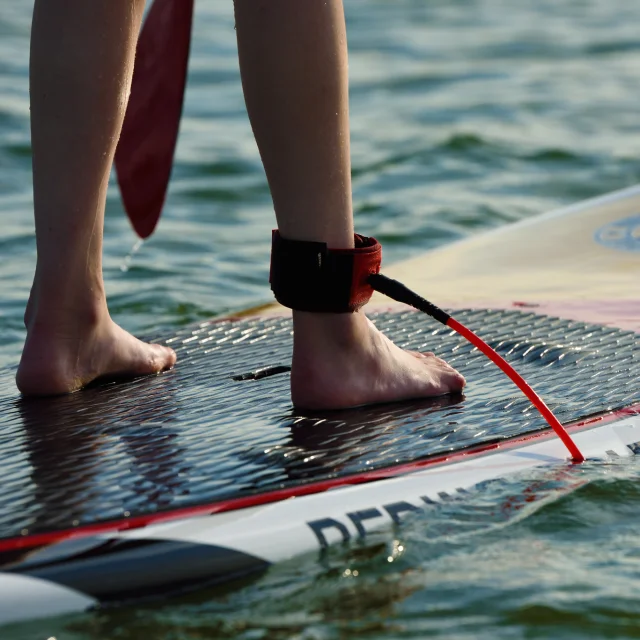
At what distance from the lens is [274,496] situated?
131 centimetres

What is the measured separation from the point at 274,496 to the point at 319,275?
12.5 inches

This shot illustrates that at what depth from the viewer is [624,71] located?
6770 millimetres

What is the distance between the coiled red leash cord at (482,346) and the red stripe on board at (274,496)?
32mm

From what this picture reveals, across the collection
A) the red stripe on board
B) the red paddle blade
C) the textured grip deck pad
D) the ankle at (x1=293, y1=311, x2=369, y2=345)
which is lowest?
the red stripe on board

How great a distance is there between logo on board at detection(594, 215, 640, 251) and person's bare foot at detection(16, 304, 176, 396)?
1402mm

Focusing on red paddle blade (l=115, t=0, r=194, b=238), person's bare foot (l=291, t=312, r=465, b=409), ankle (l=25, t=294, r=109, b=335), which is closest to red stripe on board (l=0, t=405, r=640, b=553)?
person's bare foot (l=291, t=312, r=465, b=409)

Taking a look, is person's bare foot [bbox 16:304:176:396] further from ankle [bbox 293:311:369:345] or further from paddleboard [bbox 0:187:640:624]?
ankle [bbox 293:311:369:345]

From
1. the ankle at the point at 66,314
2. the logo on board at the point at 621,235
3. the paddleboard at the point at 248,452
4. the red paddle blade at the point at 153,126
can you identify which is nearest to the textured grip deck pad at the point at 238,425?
the paddleboard at the point at 248,452

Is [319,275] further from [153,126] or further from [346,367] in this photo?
[153,126]

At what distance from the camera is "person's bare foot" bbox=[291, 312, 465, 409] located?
1.55 meters

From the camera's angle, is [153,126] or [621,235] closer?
[153,126]

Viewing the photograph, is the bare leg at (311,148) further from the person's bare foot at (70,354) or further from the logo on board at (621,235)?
the logo on board at (621,235)

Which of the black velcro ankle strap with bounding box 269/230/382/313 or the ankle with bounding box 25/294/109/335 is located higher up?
the black velcro ankle strap with bounding box 269/230/382/313

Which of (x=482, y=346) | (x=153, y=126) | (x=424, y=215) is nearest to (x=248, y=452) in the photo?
(x=482, y=346)
